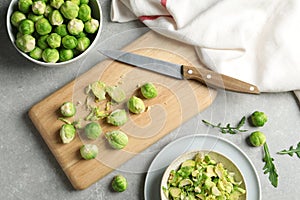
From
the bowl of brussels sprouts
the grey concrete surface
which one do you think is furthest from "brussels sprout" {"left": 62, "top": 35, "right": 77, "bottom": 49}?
the grey concrete surface

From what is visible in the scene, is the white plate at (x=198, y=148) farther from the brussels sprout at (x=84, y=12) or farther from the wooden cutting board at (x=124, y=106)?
the brussels sprout at (x=84, y=12)

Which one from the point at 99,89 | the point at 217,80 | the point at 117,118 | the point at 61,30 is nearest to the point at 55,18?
the point at 61,30

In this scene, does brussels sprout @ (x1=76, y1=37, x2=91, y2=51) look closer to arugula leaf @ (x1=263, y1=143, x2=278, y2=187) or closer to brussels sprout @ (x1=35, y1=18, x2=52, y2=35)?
brussels sprout @ (x1=35, y1=18, x2=52, y2=35)

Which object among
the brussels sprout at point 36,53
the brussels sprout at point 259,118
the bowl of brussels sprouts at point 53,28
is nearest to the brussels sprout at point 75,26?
the bowl of brussels sprouts at point 53,28

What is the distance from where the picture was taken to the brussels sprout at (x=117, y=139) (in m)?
1.63

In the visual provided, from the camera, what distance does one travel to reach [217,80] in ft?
5.42

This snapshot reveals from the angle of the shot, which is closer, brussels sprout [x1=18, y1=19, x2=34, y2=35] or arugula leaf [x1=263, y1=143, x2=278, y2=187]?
brussels sprout [x1=18, y1=19, x2=34, y2=35]

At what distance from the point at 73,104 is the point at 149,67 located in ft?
0.89

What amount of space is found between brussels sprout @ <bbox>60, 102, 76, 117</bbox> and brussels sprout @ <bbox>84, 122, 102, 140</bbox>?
0.21ft

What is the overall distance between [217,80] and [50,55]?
529mm

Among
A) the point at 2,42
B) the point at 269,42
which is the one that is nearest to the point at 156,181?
the point at 269,42

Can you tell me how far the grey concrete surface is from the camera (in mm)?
1690

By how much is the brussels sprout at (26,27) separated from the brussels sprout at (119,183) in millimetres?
534

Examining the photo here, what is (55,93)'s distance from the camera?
1678 mm
